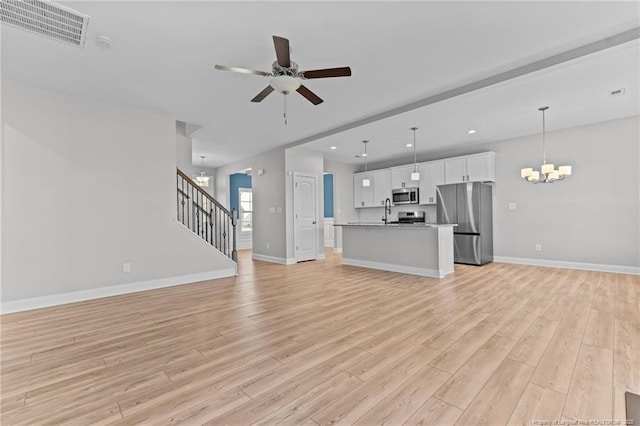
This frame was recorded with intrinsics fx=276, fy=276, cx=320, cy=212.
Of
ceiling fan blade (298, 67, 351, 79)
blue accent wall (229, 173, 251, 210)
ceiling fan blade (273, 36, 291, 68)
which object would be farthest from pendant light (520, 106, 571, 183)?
blue accent wall (229, 173, 251, 210)

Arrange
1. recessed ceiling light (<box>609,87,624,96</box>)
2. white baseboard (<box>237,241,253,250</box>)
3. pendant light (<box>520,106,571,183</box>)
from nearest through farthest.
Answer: recessed ceiling light (<box>609,87,624,96</box>), pendant light (<box>520,106,571,183</box>), white baseboard (<box>237,241,253,250</box>)

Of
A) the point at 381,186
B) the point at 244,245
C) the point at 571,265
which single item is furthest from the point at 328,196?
the point at 571,265

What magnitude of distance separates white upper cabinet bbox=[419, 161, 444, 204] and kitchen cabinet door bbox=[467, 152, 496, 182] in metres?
0.66

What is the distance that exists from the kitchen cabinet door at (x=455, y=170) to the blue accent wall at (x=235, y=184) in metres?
6.48

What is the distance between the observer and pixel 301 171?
6996 millimetres

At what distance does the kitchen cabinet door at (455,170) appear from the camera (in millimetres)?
6582

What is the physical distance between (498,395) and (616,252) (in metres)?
5.47

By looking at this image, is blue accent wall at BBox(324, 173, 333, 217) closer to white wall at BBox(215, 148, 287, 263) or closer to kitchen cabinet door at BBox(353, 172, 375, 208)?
kitchen cabinet door at BBox(353, 172, 375, 208)

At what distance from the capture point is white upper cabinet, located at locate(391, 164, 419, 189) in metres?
7.59

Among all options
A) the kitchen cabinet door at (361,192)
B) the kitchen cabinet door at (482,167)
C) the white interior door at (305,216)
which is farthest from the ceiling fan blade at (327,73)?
the kitchen cabinet door at (361,192)

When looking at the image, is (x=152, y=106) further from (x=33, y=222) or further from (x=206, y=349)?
(x=206, y=349)

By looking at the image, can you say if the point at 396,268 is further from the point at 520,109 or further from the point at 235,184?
the point at 235,184

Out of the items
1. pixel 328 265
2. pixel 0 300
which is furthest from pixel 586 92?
pixel 0 300

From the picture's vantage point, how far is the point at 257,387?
1805mm
